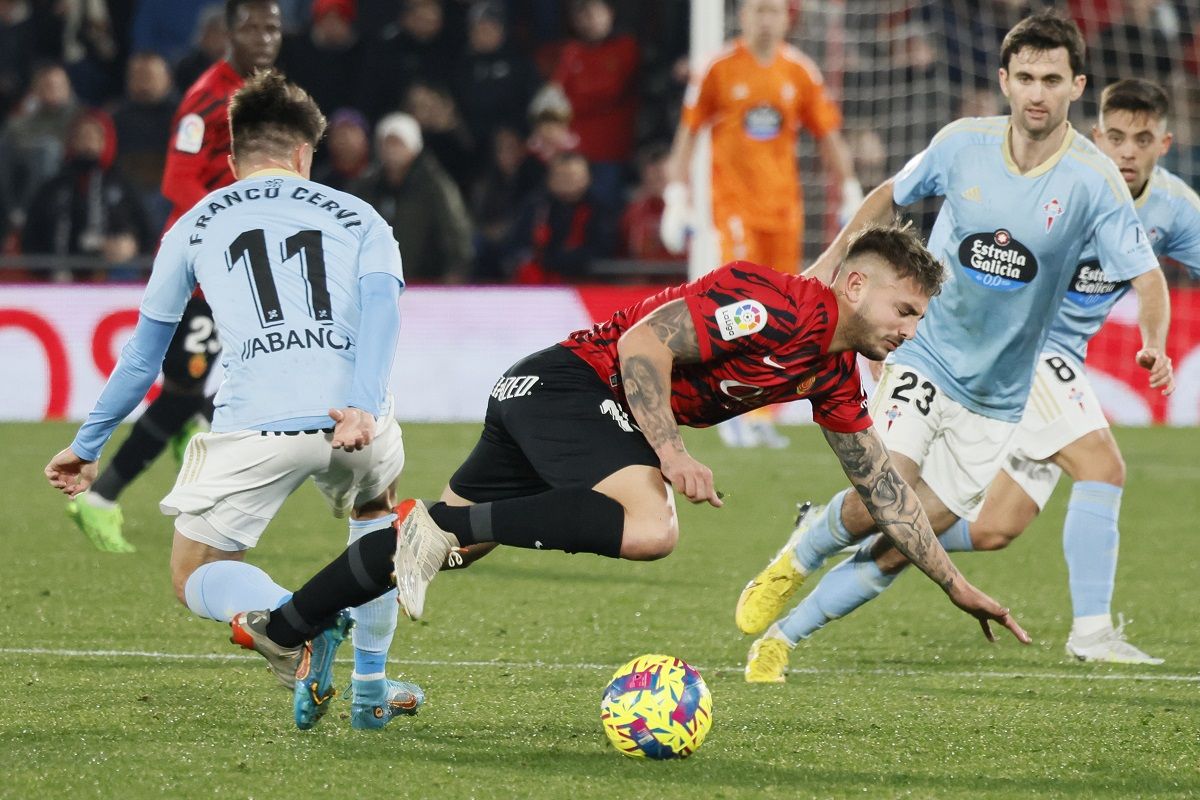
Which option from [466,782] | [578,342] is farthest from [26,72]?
[466,782]

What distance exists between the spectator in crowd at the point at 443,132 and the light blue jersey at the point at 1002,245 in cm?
920

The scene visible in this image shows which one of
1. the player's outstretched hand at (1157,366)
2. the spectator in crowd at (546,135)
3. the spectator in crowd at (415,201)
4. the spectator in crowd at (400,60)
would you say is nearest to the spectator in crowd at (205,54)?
the spectator in crowd at (400,60)

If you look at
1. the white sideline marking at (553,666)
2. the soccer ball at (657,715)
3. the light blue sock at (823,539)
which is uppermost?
the soccer ball at (657,715)

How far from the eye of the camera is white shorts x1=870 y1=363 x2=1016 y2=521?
6027 millimetres

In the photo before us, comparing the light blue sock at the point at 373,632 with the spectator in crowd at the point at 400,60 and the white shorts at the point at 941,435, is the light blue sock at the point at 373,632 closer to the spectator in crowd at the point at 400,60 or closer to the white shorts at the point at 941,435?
the white shorts at the point at 941,435

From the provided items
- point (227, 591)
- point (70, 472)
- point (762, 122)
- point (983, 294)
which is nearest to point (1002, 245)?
point (983, 294)

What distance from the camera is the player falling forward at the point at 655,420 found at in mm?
4426

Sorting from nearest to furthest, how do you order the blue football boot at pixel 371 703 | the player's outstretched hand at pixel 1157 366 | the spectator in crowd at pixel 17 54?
1. the blue football boot at pixel 371 703
2. the player's outstretched hand at pixel 1157 366
3. the spectator in crowd at pixel 17 54

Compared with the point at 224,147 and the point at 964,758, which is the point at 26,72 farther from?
the point at 964,758

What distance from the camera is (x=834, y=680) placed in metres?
5.66

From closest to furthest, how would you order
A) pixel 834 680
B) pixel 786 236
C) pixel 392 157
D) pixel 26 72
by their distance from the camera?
pixel 834 680, pixel 786 236, pixel 392 157, pixel 26 72

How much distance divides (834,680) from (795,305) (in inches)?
60.7

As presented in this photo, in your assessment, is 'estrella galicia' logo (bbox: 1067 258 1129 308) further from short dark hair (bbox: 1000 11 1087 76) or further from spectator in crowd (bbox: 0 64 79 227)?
spectator in crowd (bbox: 0 64 79 227)

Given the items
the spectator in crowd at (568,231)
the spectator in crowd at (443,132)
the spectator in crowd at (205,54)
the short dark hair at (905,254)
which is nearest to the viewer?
the short dark hair at (905,254)
